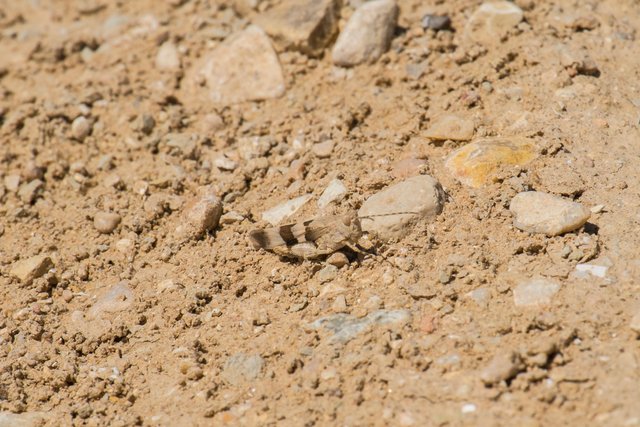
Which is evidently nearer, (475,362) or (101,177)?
(475,362)

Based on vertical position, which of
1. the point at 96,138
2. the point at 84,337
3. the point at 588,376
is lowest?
the point at 588,376

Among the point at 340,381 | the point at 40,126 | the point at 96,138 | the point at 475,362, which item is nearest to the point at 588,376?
the point at 475,362

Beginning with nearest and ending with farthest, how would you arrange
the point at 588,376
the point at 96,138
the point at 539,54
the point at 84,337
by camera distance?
1. the point at 588,376
2. the point at 84,337
3. the point at 539,54
4. the point at 96,138

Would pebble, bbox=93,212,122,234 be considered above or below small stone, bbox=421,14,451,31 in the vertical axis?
below

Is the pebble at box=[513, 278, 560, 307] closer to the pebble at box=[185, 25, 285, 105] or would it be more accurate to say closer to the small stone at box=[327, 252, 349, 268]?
the small stone at box=[327, 252, 349, 268]

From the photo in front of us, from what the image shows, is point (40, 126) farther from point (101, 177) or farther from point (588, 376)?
point (588, 376)

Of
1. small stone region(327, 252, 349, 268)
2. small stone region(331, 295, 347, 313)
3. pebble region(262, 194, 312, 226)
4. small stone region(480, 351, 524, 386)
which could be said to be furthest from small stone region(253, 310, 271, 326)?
small stone region(480, 351, 524, 386)
